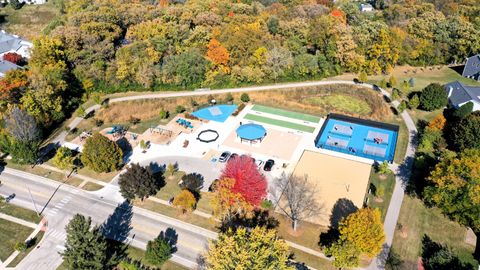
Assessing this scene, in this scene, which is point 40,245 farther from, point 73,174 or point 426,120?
point 426,120

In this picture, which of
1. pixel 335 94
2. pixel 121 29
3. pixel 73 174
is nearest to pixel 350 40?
pixel 335 94

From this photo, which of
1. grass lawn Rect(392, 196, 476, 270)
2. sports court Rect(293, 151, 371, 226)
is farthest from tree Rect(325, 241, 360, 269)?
sports court Rect(293, 151, 371, 226)

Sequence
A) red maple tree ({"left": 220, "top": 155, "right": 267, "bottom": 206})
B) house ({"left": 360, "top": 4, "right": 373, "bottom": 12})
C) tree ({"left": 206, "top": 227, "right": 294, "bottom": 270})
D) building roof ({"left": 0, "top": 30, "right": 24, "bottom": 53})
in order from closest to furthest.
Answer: tree ({"left": 206, "top": 227, "right": 294, "bottom": 270}) → red maple tree ({"left": 220, "top": 155, "right": 267, "bottom": 206}) → building roof ({"left": 0, "top": 30, "right": 24, "bottom": 53}) → house ({"left": 360, "top": 4, "right": 373, "bottom": 12})

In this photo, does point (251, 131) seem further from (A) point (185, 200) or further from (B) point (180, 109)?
(A) point (185, 200)

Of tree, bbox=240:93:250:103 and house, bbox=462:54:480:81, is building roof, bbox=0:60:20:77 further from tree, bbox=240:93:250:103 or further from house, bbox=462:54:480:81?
house, bbox=462:54:480:81

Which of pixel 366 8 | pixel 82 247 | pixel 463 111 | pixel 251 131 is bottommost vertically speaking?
pixel 366 8

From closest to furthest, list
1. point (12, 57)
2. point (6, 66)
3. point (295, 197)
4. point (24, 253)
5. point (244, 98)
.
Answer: point (24, 253), point (295, 197), point (244, 98), point (6, 66), point (12, 57)

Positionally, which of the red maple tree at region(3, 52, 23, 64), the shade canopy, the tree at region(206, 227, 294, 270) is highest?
the tree at region(206, 227, 294, 270)

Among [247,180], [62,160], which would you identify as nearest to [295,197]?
[247,180]
